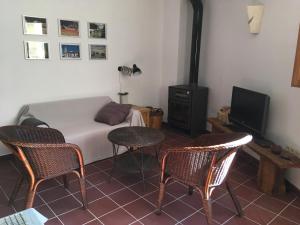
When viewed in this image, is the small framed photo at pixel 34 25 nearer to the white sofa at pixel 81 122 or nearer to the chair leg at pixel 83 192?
the white sofa at pixel 81 122

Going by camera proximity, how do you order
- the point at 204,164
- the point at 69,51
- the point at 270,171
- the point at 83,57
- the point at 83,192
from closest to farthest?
the point at 204,164 < the point at 83,192 < the point at 270,171 < the point at 69,51 < the point at 83,57

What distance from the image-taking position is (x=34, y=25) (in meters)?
3.24

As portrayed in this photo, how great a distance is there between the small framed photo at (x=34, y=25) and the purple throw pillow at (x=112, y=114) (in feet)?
4.27

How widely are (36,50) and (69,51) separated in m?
0.46

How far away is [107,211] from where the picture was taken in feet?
7.34

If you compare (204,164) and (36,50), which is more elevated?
(36,50)

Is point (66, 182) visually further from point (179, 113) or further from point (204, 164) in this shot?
point (179, 113)

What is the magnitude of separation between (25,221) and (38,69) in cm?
263

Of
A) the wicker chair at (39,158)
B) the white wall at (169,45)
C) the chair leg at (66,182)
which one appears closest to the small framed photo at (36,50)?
the wicker chair at (39,158)

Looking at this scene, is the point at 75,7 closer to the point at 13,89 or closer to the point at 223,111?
the point at 13,89

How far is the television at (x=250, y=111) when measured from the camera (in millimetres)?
2750

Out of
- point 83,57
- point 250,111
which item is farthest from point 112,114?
point 250,111

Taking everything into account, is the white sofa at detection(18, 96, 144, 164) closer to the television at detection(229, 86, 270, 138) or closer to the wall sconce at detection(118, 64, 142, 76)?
the wall sconce at detection(118, 64, 142, 76)

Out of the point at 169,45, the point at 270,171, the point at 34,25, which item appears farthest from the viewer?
the point at 169,45
